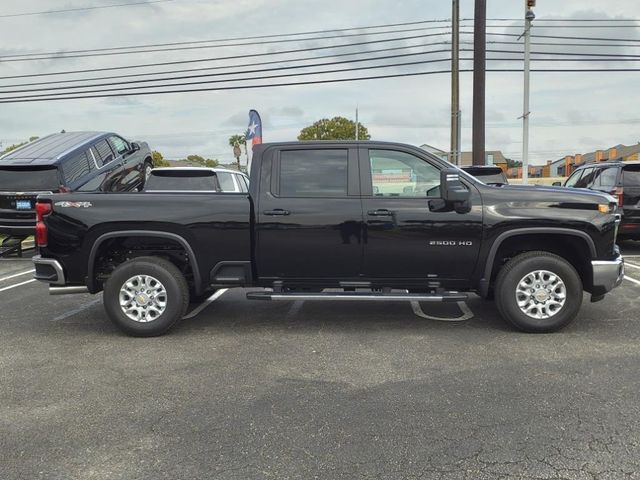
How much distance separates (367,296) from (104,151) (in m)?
8.63

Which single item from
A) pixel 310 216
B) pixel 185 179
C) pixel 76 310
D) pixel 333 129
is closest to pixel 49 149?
pixel 185 179

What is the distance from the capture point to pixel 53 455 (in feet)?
10.4

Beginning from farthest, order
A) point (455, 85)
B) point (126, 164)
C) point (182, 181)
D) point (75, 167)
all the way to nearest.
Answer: point (455, 85), point (126, 164), point (75, 167), point (182, 181)

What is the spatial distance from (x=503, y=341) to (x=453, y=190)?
1.53m

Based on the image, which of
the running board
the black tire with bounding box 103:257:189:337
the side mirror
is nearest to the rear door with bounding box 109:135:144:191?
the black tire with bounding box 103:257:189:337

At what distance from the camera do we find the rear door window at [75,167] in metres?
10.4

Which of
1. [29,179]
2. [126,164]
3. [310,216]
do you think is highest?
[126,164]

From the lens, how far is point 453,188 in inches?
200

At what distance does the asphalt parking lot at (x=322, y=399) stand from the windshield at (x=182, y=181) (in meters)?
3.43

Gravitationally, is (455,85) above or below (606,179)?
above

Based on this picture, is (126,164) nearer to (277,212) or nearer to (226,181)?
(226,181)

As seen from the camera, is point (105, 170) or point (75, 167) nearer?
point (75, 167)

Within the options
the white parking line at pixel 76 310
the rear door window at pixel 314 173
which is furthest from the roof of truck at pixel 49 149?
the rear door window at pixel 314 173

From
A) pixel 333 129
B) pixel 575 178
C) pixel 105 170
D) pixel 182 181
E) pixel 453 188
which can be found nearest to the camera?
pixel 453 188
